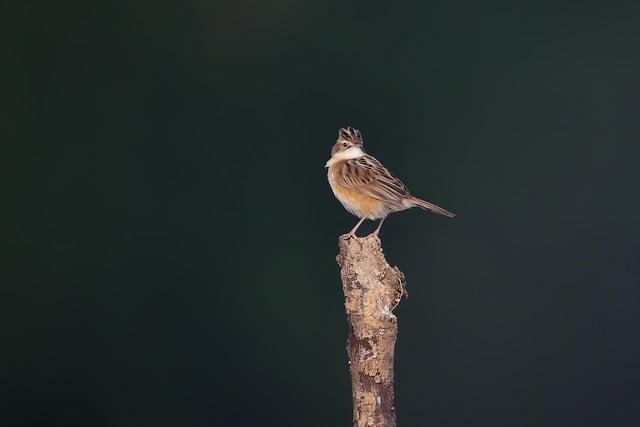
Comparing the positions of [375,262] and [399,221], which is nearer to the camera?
[375,262]

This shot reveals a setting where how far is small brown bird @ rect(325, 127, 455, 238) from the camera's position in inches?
142

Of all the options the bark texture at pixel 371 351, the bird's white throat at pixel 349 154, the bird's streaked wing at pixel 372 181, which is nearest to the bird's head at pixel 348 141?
the bird's white throat at pixel 349 154

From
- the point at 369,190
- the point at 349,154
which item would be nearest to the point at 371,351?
the point at 369,190

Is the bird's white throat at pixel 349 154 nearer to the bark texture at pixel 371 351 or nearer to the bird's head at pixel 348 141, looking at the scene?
the bird's head at pixel 348 141

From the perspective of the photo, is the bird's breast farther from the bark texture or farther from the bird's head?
the bark texture

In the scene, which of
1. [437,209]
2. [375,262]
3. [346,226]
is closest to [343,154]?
[437,209]

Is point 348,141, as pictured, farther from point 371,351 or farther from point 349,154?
point 371,351

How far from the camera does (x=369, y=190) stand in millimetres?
3619

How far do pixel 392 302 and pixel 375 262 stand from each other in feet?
0.46

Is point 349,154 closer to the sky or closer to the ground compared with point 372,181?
closer to the sky

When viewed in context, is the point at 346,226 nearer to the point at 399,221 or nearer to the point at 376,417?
the point at 399,221

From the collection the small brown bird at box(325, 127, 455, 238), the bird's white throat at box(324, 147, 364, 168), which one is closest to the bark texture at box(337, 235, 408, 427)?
the small brown bird at box(325, 127, 455, 238)

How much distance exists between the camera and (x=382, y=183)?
3635mm

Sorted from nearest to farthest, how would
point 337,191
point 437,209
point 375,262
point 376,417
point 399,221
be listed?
point 376,417
point 375,262
point 437,209
point 337,191
point 399,221
